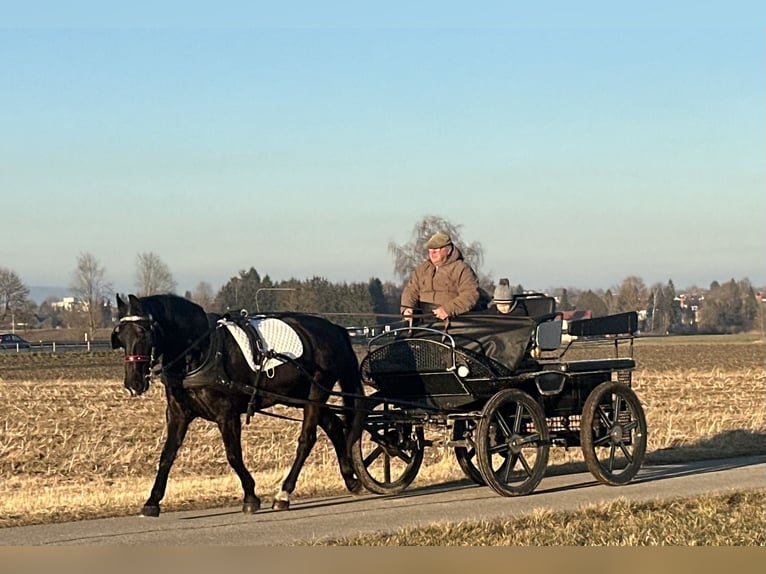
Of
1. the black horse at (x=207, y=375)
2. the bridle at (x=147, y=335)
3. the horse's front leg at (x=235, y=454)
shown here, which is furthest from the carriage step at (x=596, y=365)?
the bridle at (x=147, y=335)

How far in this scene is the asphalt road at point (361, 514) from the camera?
10703mm

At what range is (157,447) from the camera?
21109 mm

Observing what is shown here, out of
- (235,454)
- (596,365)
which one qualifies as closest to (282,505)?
(235,454)

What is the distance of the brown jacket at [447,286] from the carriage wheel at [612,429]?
181cm

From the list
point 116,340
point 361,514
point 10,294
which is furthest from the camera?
point 10,294

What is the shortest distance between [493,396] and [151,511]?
3734 mm

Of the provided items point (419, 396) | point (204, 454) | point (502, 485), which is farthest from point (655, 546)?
point (204, 454)

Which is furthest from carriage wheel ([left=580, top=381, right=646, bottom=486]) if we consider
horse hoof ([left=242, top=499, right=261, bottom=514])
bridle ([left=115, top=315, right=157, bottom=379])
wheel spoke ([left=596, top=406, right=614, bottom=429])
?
bridle ([left=115, top=315, right=157, bottom=379])

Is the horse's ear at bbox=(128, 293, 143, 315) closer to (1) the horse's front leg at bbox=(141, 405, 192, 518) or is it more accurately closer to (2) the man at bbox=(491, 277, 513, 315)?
(1) the horse's front leg at bbox=(141, 405, 192, 518)

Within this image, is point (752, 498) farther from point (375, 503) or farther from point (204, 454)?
point (204, 454)

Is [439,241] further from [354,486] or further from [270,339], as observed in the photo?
[354,486]

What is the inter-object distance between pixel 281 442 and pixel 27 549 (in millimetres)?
11401

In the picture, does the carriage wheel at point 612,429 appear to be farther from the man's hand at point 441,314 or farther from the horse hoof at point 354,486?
the horse hoof at point 354,486

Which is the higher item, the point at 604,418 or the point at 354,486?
the point at 604,418
